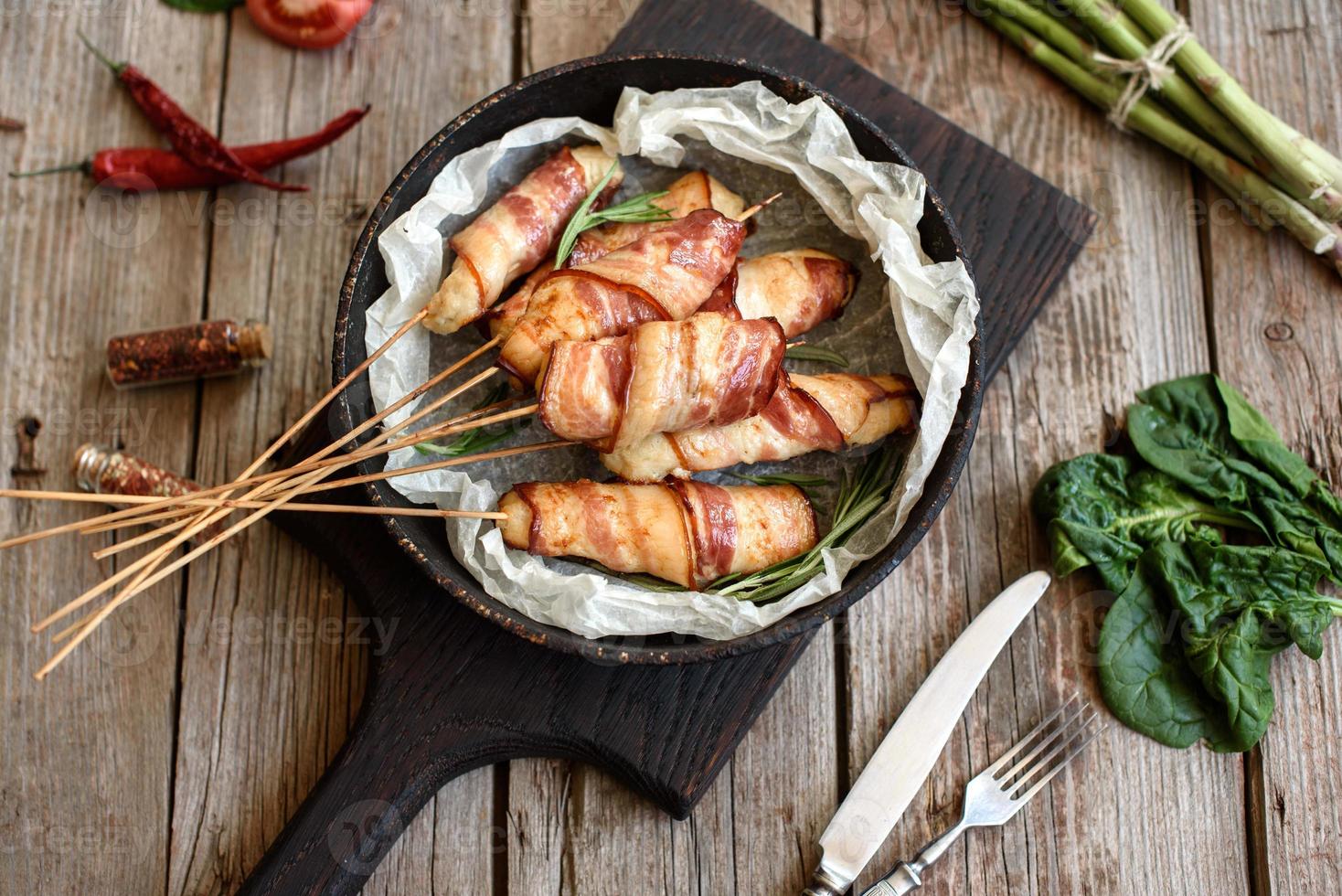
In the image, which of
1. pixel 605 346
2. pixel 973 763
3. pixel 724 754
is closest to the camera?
pixel 605 346

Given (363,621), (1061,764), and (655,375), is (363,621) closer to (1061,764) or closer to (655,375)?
(655,375)

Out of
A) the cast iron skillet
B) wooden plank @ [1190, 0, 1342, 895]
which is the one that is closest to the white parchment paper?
the cast iron skillet

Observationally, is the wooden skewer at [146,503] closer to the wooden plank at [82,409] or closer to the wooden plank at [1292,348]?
the wooden plank at [82,409]

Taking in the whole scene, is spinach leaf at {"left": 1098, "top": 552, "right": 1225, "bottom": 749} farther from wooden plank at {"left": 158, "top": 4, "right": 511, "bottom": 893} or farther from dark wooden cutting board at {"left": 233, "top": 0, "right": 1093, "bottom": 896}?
wooden plank at {"left": 158, "top": 4, "right": 511, "bottom": 893}

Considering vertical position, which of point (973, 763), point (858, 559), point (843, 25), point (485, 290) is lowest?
point (973, 763)

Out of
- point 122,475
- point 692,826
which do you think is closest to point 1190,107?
point 692,826

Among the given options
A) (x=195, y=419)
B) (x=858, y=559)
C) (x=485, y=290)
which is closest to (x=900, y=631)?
(x=858, y=559)

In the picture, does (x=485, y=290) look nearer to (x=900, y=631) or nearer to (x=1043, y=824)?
(x=900, y=631)

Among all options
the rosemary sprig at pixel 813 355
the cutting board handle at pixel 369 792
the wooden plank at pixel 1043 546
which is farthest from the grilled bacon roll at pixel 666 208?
the cutting board handle at pixel 369 792
